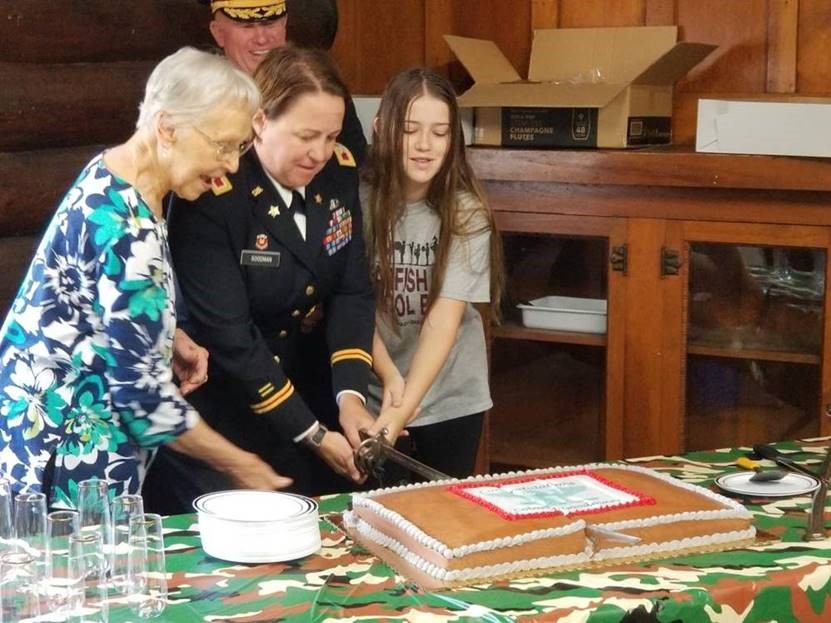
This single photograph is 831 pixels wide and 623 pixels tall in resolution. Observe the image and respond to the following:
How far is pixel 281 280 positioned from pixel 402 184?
41cm

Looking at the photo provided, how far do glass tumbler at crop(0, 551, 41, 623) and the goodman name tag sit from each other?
3.30 feet

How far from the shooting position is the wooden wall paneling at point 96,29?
2953 millimetres

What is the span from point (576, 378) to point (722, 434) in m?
0.41

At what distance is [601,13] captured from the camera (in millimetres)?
3922

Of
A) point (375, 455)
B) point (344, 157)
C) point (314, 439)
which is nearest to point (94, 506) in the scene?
point (375, 455)

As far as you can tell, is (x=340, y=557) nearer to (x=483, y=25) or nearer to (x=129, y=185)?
(x=129, y=185)

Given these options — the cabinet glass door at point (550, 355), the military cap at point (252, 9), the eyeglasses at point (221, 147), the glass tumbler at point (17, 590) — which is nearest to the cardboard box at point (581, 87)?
the cabinet glass door at point (550, 355)

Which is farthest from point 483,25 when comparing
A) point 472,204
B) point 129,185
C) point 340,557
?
point 340,557

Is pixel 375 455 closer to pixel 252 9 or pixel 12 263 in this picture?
pixel 12 263

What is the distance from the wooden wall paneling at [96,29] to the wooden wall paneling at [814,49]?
5.27ft

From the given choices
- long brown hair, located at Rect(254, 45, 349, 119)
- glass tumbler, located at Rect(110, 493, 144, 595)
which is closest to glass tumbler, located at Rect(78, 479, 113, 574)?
glass tumbler, located at Rect(110, 493, 144, 595)

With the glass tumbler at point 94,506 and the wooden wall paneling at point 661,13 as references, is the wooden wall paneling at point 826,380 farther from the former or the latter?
the glass tumbler at point 94,506

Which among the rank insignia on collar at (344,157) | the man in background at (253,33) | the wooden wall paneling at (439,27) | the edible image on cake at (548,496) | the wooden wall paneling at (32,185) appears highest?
the wooden wall paneling at (439,27)

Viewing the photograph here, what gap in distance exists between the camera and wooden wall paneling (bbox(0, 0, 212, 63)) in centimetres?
295
